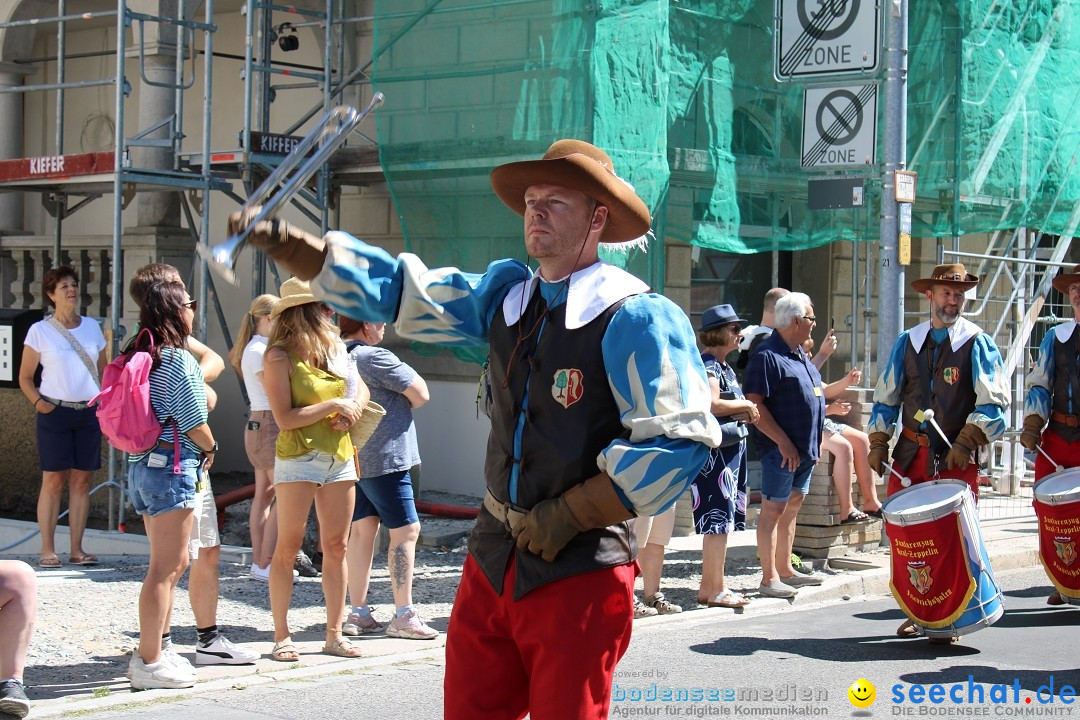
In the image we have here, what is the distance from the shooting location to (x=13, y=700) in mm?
5516

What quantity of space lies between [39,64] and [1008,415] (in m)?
11.2

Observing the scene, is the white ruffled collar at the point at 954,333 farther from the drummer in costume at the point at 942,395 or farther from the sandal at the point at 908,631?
the sandal at the point at 908,631

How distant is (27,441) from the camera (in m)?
11.8

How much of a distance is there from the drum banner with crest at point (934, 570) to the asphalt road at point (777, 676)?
226 mm

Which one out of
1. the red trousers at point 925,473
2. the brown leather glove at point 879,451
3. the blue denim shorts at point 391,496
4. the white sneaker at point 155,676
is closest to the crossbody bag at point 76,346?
the blue denim shorts at point 391,496

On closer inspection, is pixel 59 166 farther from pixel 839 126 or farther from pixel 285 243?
pixel 285 243

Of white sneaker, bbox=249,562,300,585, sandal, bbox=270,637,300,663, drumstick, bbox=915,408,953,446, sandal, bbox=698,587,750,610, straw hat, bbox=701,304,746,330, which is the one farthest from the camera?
white sneaker, bbox=249,562,300,585

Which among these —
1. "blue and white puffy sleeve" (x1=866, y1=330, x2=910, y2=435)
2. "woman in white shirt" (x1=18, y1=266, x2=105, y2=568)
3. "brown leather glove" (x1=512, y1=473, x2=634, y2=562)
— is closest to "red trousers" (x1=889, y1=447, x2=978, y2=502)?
"blue and white puffy sleeve" (x1=866, y1=330, x2=910, y2=435)

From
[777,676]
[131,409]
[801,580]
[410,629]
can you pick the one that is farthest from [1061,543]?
[131,409]

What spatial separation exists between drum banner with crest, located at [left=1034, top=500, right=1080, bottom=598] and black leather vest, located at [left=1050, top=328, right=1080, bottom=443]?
22.3 inches

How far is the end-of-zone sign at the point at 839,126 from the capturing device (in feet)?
31.6

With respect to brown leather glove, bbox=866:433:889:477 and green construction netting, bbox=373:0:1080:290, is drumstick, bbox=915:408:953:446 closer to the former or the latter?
brown leather glove, bbox=866:433:889:477

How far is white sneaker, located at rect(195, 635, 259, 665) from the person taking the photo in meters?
6.42

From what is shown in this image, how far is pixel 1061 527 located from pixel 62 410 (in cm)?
628
